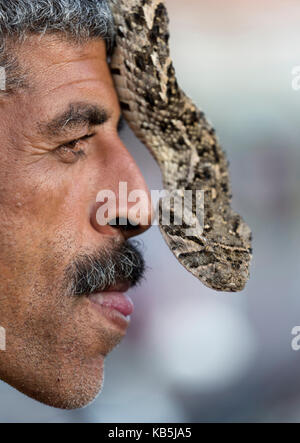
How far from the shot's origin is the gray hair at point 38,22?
1.24 metres

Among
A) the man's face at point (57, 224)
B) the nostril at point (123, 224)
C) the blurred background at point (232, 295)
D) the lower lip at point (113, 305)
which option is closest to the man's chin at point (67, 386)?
the man's face at point (57, 224)

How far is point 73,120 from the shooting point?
1.29 m

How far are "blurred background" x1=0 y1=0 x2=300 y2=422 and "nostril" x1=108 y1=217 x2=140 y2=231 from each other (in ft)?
Answer: 3.16

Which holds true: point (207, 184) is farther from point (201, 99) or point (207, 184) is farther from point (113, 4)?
point (201, 99)

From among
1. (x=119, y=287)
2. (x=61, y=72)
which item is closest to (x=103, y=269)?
(x=119, y=287)

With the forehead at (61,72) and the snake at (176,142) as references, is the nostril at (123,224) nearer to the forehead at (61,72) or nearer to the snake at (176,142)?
the snake at (176,142)

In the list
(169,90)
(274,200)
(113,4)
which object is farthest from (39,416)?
(274,200)

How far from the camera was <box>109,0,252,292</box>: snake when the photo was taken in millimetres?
1484

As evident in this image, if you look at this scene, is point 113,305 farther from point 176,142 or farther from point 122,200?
point 176,142

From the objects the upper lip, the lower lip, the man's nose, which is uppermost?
the man's nose

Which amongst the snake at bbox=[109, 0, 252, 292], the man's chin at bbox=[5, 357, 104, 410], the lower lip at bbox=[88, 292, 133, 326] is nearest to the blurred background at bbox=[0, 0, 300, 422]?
the snake at bbox=[109, 0, 252, 292]

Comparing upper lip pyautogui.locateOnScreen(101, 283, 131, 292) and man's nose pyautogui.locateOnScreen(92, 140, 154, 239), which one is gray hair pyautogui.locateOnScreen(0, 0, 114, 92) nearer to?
man's nose pyautogui.locateOnScreen(92, 140, 154, 239)

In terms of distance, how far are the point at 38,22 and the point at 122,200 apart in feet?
1.51

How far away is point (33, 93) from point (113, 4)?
1.39 feet
